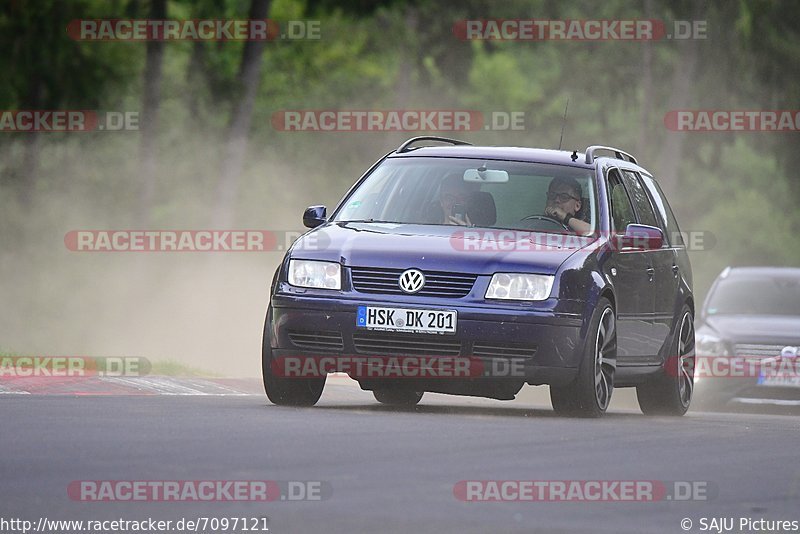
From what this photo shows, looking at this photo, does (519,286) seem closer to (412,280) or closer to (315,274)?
(412,280)

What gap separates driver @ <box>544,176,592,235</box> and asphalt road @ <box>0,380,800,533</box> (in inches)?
51.8

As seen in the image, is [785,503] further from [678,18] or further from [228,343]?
[678,18]

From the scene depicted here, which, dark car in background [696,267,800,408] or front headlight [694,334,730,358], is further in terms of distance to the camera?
front headlight [694,334,730,358]

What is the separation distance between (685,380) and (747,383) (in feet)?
16.2

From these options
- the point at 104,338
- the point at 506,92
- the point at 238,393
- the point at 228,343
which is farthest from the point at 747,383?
the point at 506,92

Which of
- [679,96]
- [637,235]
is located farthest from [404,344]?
[679,96]

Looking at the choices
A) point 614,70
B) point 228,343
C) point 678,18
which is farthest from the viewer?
point 614,70

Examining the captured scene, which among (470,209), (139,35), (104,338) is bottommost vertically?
(104,338)

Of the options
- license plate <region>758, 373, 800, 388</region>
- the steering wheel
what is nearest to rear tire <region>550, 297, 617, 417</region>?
the steering wheel

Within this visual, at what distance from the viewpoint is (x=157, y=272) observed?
1312 inches

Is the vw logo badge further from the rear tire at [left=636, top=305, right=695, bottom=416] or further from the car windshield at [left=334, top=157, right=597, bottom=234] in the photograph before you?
the rear tire at [left=636, top=305, right=695, bottom=416]

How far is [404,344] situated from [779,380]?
8.63 metres

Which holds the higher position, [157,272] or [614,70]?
[614,70]

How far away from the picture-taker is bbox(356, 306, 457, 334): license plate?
38.4 ft
